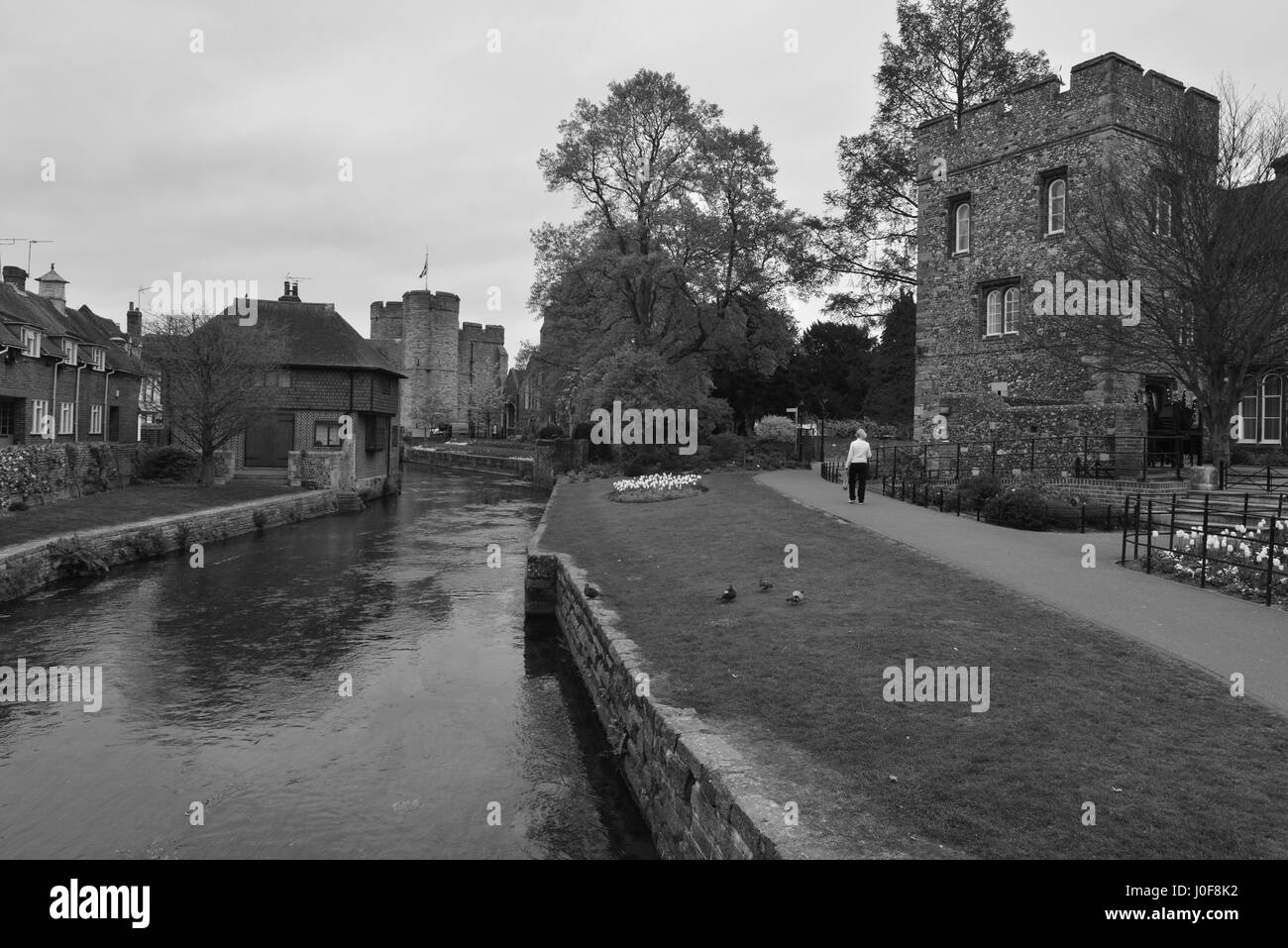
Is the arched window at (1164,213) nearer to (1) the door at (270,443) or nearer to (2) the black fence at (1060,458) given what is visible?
(2) the black fence at (1060,458)

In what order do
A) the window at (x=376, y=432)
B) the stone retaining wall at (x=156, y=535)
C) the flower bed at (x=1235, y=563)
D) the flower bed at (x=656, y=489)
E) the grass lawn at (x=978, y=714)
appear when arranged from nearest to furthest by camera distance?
1. the grass lawn at (x=978, y=714)
2. the flower bed at (x=1235, y=563)
3. the stone retaining wall at (x=156, y=535)
4. the flower bed at (x=656, y=489)
5. the window at (x=376, y=432)

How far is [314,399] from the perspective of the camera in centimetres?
4091

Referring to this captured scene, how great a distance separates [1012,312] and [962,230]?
3.65 m

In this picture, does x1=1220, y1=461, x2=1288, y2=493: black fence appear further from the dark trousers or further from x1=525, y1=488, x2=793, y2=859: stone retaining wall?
x1=525, y1=488, x2=793, y2=859: stone retaining wall

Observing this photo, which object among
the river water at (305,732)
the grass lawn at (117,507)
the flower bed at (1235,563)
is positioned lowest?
the river water at (305,732)

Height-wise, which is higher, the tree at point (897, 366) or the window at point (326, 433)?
the tree at point (897, 366)

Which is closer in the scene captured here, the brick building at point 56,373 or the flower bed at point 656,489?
the flower bed at point 656,489

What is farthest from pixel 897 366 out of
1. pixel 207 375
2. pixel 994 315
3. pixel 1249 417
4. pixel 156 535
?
pixel 156 535

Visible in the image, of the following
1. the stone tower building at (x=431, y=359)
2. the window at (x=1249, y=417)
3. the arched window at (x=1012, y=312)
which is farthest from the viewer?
the stone tower building at (x=431, y=359)

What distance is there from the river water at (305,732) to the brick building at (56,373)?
64.1 feet
